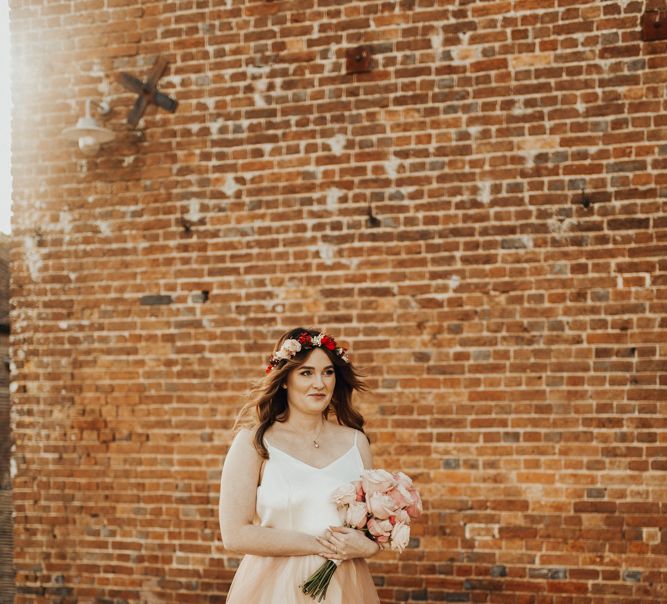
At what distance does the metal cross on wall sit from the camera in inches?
223

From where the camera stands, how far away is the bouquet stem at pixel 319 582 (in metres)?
3.35

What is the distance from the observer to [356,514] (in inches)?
133

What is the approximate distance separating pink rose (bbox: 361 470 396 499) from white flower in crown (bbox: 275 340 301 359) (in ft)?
2.06

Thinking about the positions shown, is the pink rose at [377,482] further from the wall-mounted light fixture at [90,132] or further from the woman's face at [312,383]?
the wall-mounted light fixture at [90,132]

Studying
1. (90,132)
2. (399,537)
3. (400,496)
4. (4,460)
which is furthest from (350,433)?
(4,460)

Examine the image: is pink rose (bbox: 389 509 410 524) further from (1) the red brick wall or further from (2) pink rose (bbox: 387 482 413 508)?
(1) the red brick wall

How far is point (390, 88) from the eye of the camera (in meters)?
5.31

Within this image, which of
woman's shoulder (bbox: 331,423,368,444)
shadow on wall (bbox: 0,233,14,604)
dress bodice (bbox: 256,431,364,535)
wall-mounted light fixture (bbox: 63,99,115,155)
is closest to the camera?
dress bodice (bbox: 256,431,364,535)

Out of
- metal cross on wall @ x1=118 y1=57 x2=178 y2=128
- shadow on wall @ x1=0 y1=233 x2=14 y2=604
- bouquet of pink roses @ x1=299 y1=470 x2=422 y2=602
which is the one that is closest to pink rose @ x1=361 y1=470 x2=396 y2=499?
bouquet of pink roses @ x1=299 y1=470 x2=422 y2=602

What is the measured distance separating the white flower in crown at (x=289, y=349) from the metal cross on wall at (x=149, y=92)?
8.91 ft

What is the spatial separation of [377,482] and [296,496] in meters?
0.36

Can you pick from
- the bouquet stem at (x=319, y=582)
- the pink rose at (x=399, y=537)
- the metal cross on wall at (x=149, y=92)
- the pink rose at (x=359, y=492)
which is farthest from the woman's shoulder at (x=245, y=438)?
the metal cross on wall at (x=149, y=92)

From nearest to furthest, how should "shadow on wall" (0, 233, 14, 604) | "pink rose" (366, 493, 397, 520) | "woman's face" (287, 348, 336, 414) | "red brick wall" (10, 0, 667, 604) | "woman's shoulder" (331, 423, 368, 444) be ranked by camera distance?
"pink rose" (366, 493, 397, 520), "woman's face" (287, 348, 336, 414), "woman's shoulder" (331, 423, 368, 444), "red brick wall" (10, 0, 667, 604), "shadow on wall" (0, 233, 14, 604)

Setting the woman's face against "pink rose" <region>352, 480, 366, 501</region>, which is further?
the woman's face
